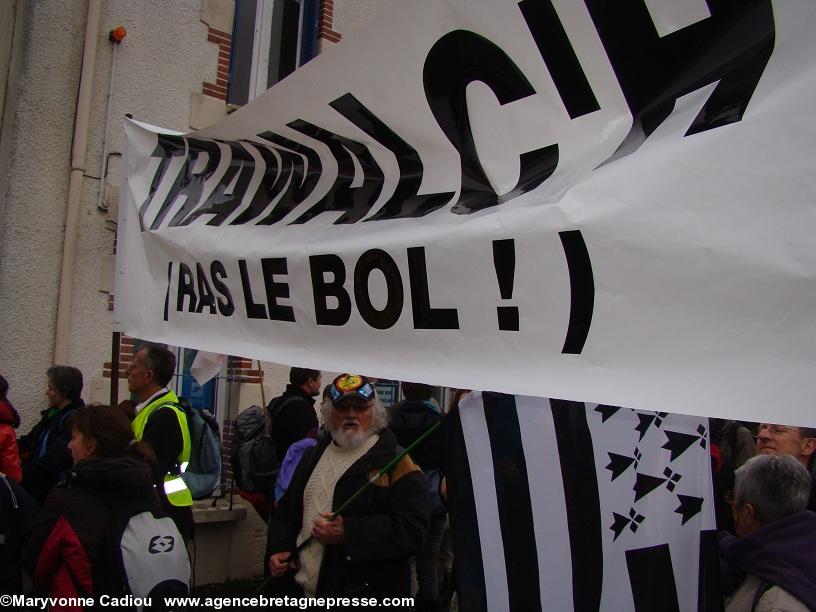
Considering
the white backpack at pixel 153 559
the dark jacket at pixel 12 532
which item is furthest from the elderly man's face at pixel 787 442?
the dark jacket at pixel 12 532

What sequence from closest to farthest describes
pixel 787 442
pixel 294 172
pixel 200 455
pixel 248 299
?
1. pixel 248 299
2. pixel 294 172
3. pixel 787 442
4. pixel 200 455

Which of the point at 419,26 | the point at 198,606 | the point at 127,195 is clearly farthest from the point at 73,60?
the point at 419,26

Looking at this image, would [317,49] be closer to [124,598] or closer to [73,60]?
[73,60]

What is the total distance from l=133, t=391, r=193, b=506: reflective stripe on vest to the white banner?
5.36 feet

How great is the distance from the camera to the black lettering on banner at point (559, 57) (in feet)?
5.00

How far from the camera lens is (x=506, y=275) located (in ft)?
5.16

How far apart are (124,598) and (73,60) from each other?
4.94 metres

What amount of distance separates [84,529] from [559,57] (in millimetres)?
2349

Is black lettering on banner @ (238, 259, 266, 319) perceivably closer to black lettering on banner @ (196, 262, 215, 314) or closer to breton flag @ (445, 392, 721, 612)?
black lettering on banner @ (196, 262, 215, 314)

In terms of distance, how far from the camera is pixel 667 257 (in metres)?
1.28

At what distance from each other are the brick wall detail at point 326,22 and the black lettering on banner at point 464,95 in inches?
258

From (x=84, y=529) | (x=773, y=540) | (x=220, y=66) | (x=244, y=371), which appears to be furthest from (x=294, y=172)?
(x=220, y=66)

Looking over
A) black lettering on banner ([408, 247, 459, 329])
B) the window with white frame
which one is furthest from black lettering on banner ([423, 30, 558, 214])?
the window with white frame

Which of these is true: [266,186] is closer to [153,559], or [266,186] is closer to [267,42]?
[153,559]
